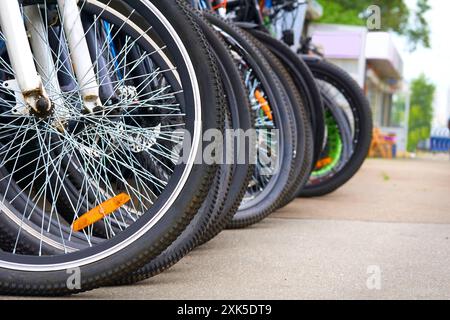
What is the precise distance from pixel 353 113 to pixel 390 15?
3456 cm

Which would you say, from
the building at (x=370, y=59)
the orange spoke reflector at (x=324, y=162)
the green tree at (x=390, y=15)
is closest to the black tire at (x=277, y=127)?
the orange spoke reflector at (x=324, y=162)

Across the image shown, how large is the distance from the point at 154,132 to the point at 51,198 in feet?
1.72

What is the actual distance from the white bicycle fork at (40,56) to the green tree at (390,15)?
101 feet

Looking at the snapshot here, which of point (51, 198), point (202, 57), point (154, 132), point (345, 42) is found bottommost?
point (51, 198)

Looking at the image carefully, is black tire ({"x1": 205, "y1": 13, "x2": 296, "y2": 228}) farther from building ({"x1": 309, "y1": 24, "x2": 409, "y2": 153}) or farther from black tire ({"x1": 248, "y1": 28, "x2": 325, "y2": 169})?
building ({"x1": 309, "y1": 24, "x2": 409, "y2": 153})

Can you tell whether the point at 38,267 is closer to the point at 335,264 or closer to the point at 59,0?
the point at 59,0

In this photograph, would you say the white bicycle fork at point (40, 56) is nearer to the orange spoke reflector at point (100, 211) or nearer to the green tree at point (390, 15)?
the orange spoke reflector at point (100, 211)

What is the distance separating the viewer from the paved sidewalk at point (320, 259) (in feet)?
10.7

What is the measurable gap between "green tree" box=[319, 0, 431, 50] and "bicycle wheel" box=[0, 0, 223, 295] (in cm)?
3058

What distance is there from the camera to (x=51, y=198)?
3832 millimetres

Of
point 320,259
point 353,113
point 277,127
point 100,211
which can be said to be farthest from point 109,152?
point 353,113

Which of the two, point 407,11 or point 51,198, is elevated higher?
point 407,11

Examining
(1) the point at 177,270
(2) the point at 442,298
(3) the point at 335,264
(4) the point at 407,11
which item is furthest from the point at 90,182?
(4) the point at 407,11

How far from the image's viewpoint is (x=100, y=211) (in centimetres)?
340
